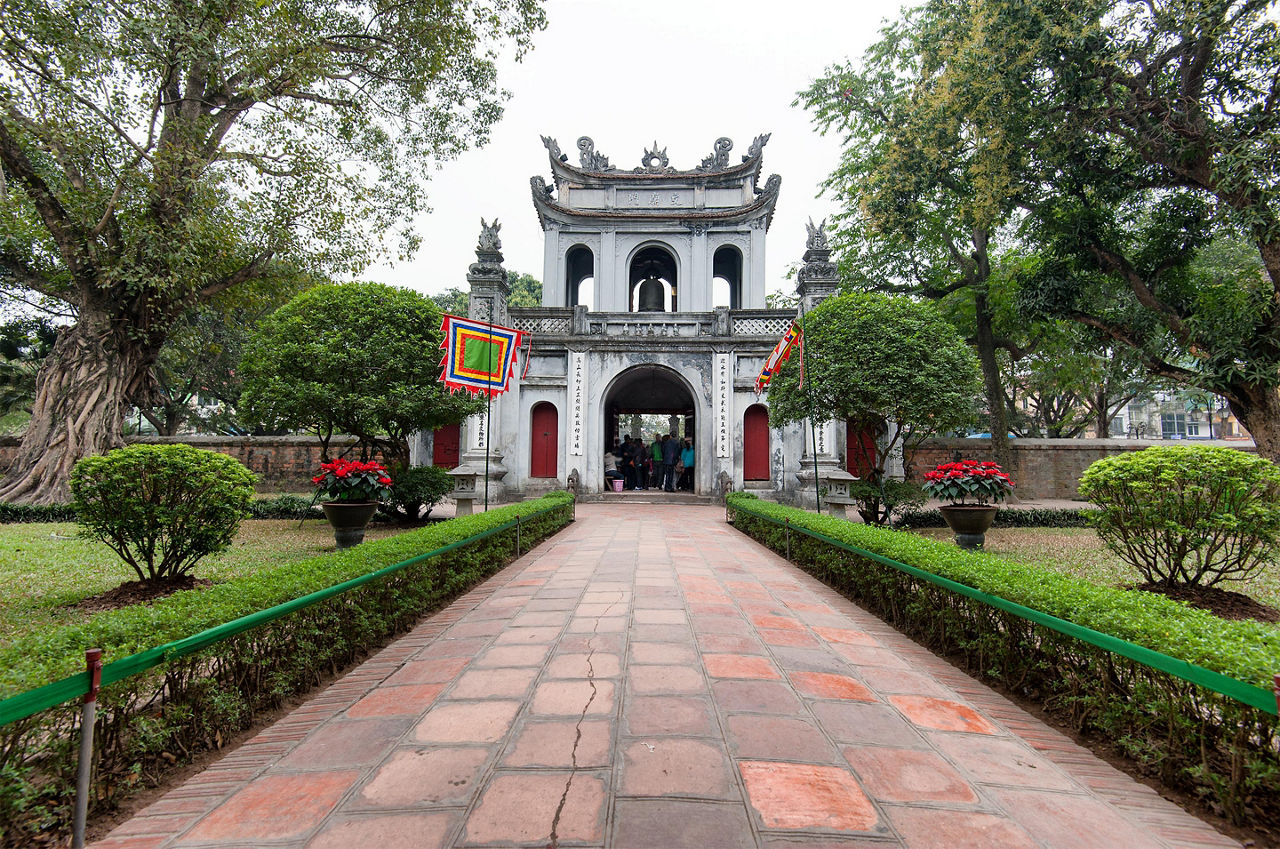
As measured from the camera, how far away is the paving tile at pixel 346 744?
8.11 ft

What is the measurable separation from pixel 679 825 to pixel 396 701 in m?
1.85

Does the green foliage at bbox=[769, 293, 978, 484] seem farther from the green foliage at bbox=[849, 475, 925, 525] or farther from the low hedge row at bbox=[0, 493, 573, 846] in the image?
the low hedge row at bbox=[0, 493, 573, 846]

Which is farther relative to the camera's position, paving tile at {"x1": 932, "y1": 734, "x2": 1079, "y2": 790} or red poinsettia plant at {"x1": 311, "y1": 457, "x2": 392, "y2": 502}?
red poinsettia plant at {"x1": 311, "y1": 457, "x2": 392, "y2": 502}

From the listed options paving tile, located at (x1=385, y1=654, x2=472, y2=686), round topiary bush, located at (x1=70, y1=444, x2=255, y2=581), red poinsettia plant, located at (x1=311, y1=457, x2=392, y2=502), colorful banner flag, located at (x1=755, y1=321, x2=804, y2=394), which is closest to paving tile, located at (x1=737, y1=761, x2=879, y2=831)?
paving tile, located at (x1=385, y1=654, x2=472, y2=686)

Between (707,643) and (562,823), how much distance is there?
2152mm

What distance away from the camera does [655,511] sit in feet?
46.9

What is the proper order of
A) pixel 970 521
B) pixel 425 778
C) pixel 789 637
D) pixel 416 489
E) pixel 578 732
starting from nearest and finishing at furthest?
pixel 425 778 < pixel 578 732 < pixel 789 637 < pixel 970 521 < pixel 416 489

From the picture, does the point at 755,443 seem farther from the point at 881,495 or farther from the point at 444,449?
the point at 444,449

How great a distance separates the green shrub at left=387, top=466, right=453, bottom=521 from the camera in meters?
10.8

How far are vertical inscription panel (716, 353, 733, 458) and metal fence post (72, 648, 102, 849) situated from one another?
49.7 feet

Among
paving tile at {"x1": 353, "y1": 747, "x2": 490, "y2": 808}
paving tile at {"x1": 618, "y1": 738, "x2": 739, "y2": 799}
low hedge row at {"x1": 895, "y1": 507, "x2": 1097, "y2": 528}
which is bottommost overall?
low hedge row at {"x1": 895, "y1": 507, "x2": 1097, "y2": 528}

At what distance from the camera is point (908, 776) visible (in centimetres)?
236

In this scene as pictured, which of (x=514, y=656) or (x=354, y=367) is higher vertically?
(x=354, y=367)

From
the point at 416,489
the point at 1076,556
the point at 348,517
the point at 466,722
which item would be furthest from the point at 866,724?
the point at 416,489
